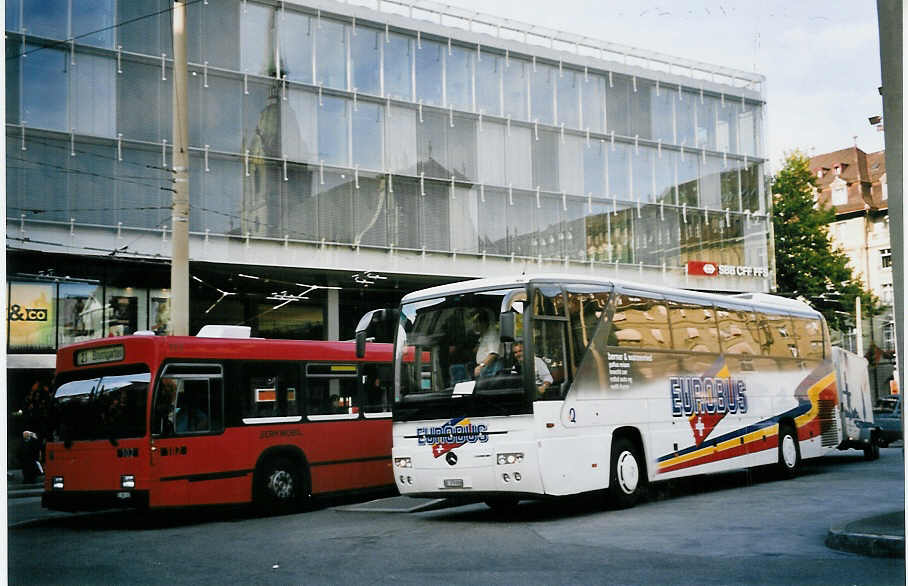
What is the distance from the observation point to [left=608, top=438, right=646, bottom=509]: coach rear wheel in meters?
13.4

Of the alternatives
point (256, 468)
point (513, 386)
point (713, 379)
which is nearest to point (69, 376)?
point (256, 468)

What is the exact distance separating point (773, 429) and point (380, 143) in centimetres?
1603

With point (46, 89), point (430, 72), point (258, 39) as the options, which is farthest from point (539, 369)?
point (430, 72)

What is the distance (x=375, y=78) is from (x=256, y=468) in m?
17.4

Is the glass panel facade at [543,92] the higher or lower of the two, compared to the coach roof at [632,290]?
higher

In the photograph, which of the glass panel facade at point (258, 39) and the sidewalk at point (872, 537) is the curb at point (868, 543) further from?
the glass panel facade at point (258, 39)

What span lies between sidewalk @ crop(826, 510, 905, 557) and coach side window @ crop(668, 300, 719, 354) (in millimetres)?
5627

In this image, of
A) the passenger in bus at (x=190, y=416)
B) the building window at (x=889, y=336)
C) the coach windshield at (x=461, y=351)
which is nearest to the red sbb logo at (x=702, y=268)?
the coach windshield at (x=461, y=351)

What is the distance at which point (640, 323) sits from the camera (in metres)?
14.4

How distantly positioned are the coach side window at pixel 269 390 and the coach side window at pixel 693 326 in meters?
5.58

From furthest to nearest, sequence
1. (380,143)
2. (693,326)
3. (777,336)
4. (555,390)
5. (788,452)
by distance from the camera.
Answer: (380,143) → (777,336) → (788,452) → (693,326) → (555,390)

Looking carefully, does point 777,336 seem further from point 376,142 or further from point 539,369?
point 376,142

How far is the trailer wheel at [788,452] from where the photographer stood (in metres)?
17.5

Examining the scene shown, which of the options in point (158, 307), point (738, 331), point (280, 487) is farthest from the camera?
point (158, 307)
